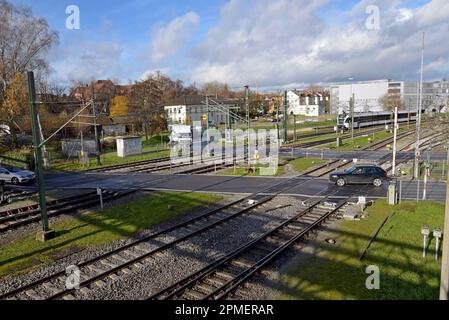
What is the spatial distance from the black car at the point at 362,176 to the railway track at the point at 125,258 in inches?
300

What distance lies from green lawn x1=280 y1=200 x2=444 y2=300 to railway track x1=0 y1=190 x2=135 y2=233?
1312cm

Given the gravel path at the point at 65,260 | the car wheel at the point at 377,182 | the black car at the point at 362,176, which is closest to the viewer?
the gravel path at the point at 65,260

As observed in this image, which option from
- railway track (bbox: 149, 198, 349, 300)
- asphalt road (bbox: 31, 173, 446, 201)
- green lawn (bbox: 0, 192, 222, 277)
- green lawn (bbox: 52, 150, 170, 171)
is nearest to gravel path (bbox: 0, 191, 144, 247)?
green lawn (bbox: 0, 192, 222, 277)

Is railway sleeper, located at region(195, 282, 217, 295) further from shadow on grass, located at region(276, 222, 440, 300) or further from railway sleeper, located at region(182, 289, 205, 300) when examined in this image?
shadow on grass, located at region(276, 222, 440, 300)

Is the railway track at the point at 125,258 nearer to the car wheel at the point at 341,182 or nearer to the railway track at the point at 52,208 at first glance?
the railway track at the point at 52,208

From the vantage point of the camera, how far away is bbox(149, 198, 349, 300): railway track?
1041 centimetres

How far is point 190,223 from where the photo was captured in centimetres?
1698

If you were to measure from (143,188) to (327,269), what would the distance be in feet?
53.4

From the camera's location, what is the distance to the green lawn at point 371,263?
33.2 feet

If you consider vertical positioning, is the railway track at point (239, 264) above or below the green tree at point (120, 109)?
below

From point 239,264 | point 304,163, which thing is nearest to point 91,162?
point 304,163

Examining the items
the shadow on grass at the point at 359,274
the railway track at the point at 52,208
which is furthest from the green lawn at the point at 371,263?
the railway track at the point at 52,208
